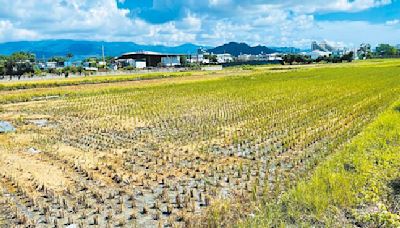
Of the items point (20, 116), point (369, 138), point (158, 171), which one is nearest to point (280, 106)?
point (369, 138)

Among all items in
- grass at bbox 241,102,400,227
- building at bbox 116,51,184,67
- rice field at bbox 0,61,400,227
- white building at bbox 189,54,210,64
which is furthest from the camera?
white building at bbox 189,54,210,64

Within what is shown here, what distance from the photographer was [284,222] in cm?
464

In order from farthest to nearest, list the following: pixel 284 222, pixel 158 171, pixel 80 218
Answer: pixel 158 171 < pixel 80 218 < pixel 284 222

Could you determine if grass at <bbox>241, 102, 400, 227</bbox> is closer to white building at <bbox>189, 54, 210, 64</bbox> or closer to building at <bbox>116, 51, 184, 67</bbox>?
building at <bbox>116, 51, 184, 67</bbox>

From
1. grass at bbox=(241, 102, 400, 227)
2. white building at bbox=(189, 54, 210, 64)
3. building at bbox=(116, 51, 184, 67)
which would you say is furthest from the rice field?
white building at bbox=(189, 54, 210, 64)

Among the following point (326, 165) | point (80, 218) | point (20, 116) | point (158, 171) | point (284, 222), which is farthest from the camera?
point (20, 116)

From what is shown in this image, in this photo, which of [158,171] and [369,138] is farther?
[369,138]

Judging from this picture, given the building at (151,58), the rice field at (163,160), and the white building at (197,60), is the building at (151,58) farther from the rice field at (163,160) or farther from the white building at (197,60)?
the rice field at (163,160)

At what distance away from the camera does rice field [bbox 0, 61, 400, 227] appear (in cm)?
534

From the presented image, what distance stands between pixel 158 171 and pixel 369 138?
4.87 metres

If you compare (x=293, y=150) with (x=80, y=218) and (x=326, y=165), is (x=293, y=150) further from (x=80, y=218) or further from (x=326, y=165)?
(x=80, y=218)

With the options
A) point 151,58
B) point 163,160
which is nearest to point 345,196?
point 163,160

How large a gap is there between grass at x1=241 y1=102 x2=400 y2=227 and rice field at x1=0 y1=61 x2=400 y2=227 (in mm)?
387

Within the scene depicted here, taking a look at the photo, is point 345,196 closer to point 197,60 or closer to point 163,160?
point 163,160
